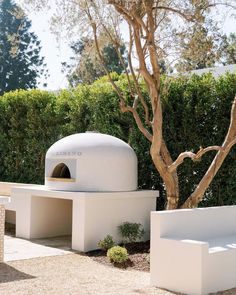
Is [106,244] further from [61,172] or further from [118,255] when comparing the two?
[61,172]

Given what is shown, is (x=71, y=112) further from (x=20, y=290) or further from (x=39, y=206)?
(x=20, y=290)

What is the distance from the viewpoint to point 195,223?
8398 mm

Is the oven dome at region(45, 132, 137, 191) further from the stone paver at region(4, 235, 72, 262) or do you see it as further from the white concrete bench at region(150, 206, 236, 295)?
the white concrete bench at region(150, 206, 236, 295)

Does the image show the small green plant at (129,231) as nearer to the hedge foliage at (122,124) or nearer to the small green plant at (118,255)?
the small green plant at (118,255)

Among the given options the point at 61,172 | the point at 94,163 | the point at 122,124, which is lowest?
the point at 61,172

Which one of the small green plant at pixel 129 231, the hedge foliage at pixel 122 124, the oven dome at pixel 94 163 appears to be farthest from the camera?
the hedge foliage at pixel 122 124

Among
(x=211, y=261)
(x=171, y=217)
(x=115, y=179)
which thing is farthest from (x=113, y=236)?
(x=211, y=261)

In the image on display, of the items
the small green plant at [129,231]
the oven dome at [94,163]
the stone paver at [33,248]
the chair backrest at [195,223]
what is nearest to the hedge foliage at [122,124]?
the oven dome at [94,163]

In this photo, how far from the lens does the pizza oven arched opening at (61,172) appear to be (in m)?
12.3

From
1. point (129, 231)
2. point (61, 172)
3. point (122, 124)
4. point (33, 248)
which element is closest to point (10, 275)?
point (33, 248)

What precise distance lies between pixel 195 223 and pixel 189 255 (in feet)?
4.31

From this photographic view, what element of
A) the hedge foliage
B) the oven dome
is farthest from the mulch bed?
the hedge foliage

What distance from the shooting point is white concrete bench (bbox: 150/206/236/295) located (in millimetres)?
7090

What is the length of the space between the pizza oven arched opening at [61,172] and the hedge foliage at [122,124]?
2117mm
